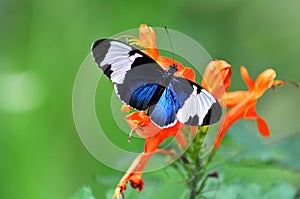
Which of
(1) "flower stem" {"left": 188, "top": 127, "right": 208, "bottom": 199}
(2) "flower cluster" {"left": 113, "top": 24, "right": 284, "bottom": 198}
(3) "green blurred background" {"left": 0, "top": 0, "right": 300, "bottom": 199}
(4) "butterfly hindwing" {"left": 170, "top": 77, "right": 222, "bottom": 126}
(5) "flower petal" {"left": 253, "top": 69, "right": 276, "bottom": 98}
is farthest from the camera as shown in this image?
(3) "green blurred background" {"left": 0, "top": 0, "right": 300, "bottom": 199}

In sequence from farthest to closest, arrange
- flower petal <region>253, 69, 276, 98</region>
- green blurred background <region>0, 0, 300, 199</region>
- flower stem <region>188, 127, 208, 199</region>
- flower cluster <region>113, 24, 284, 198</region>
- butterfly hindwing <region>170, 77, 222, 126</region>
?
green blurred background <region>0, 0, 300, 199</region> → flower petal <region>253, 69, 276, 98</region> → flower stem <region>188, 127, 208, 199</region> → flower cluster <region>113, 24, 284, 198</region> → butterfly hindwing <region>170, 77, 222, 126</region>

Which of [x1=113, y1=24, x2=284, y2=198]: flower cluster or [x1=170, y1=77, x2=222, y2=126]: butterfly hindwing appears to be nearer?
[x1=170, y1=77, x2=222, y2=126]: butterfly hindwing

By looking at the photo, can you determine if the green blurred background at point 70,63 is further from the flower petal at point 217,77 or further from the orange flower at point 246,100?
the flower petal at point 217,77

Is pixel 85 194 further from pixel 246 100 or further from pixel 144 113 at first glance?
pixel 246 100

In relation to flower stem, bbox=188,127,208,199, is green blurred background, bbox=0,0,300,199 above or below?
below

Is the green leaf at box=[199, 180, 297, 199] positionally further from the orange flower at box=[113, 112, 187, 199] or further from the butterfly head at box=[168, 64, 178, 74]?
the butterfly head at box=[168, 64, 178, 74]

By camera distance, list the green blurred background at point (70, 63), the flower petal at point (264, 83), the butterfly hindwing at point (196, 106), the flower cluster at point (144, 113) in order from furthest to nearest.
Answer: the green blurred background at point (70, 63) → the flower petal at point (264, 83) → the flower cluster at point (144, 113) → the butterfly hindwing at point (196, 106)

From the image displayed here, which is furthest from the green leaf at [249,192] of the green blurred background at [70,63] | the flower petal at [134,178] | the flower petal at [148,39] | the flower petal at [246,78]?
the green blurred background at [70,63]

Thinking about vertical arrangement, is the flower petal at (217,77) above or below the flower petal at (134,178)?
above

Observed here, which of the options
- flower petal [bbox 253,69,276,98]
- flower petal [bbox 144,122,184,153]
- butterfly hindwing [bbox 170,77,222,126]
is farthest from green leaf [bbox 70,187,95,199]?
flower petal [bbox 253,69,276,98]

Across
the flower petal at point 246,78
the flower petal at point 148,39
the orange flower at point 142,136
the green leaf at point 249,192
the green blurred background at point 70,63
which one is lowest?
the green blurred background at point 70,63
